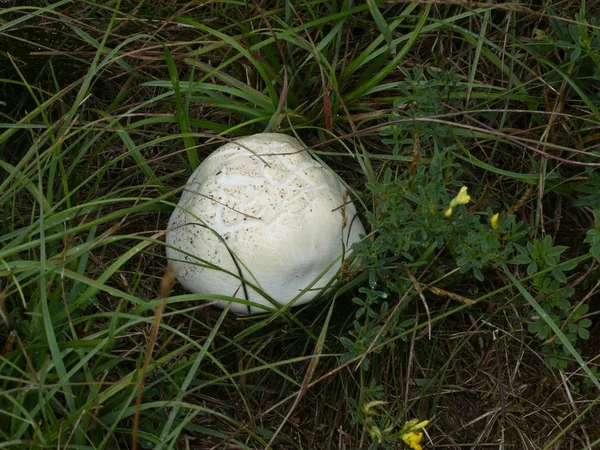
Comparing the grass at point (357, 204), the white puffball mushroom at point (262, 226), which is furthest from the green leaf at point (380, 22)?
the white puffball mushroom at point (262, 226)

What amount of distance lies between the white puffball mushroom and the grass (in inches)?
3.7

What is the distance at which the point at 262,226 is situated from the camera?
6.32 ft

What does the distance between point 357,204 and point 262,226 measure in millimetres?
465

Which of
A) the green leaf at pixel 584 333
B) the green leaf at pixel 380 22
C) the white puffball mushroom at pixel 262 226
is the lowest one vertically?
the green leaf at pixel 584 333

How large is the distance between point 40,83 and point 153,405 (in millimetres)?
1178

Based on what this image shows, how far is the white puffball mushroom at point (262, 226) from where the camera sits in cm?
193

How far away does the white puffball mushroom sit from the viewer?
6.33ft

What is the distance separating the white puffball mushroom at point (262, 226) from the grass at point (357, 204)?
0.31 ft

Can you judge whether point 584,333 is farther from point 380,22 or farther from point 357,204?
point 380,22

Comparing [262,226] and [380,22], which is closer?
[262,226]

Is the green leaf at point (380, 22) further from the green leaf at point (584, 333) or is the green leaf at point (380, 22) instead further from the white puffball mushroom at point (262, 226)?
the green leaf at point (584, 333)

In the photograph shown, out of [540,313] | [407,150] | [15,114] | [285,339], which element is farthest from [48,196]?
[540,313]

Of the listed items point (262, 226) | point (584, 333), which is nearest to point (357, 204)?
point (262, 226)

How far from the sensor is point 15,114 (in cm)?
243
